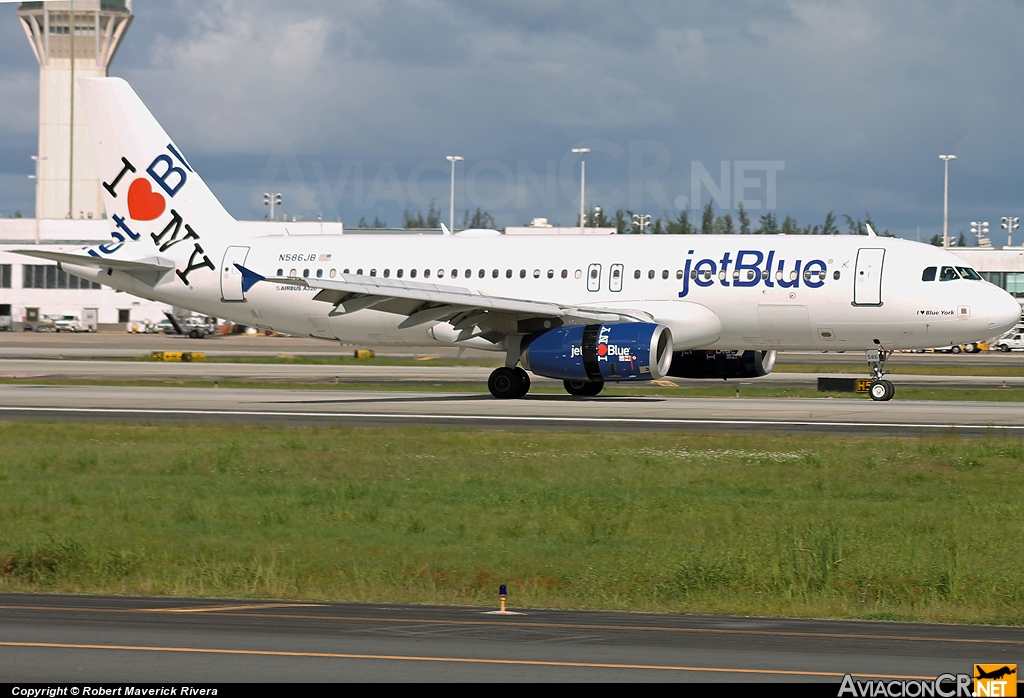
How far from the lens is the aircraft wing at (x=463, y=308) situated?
112 ft

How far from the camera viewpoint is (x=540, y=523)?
17000mm

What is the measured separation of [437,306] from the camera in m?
35.2

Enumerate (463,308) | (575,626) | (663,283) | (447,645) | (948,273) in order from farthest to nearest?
(663,283), (463,308), (948,273), (575,626), (447,645)

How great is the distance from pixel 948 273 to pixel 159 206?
24.3 metres

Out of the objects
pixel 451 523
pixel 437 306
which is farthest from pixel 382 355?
pixel 451 523

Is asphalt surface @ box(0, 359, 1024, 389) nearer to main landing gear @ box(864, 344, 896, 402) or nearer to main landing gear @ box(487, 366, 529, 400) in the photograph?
main landing gear @ box(864, 344, 896, 402)

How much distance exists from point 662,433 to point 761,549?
1138 cm

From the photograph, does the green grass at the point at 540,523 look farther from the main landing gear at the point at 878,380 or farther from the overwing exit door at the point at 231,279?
the overwing exit door at the point at 231,279

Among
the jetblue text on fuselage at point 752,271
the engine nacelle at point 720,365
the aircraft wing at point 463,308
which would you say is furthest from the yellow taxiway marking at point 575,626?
the engine nacelle at point 720,365

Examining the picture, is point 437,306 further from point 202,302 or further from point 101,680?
point 101,680

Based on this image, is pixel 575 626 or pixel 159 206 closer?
pixel 575 626

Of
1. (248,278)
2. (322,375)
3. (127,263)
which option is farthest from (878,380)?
(127,263)
